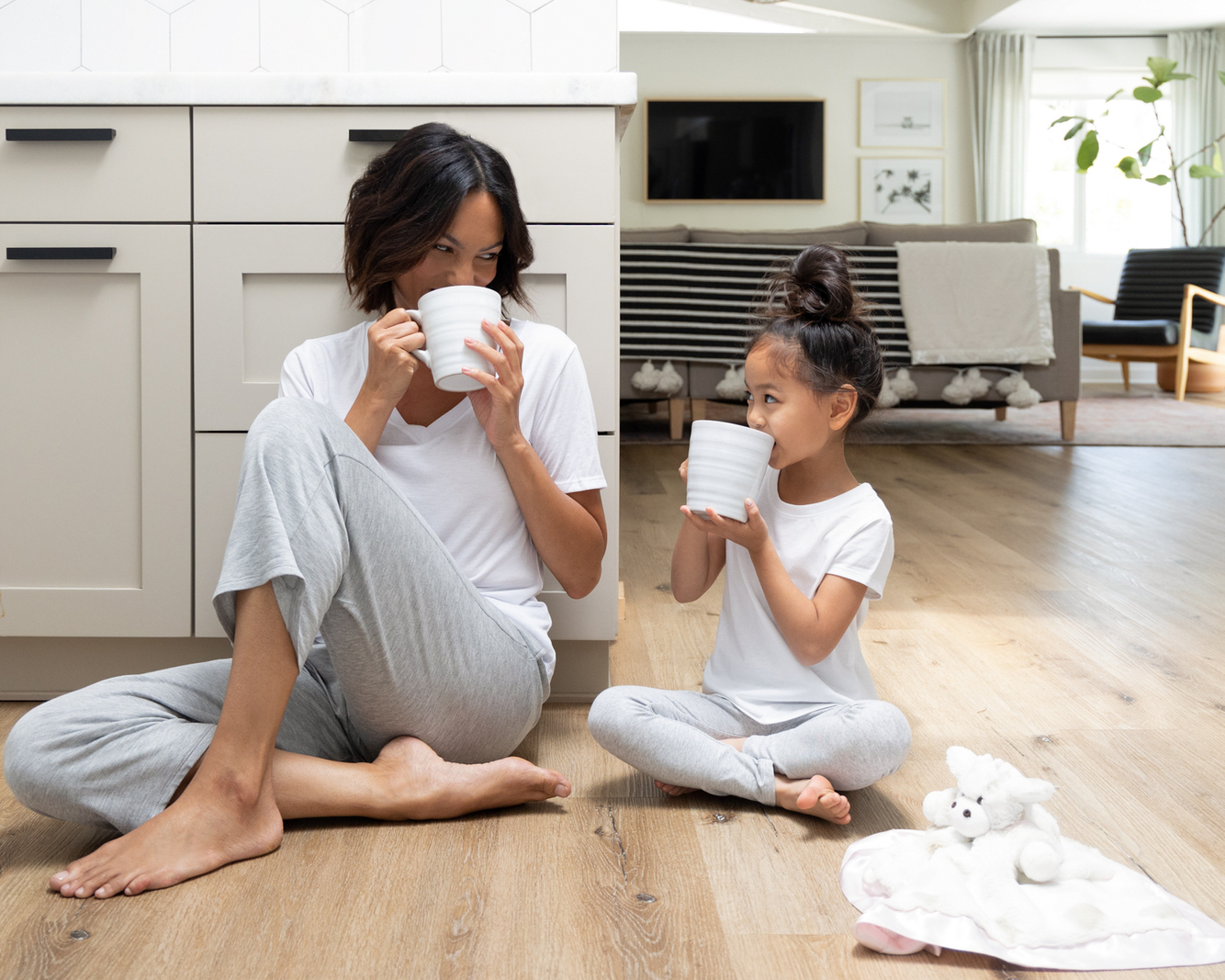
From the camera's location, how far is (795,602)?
1.12 m

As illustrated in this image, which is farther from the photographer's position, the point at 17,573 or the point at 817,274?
the point at 17,573

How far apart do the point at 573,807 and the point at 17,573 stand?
0.81 meters

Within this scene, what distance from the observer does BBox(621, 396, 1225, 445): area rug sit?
4.35 meters

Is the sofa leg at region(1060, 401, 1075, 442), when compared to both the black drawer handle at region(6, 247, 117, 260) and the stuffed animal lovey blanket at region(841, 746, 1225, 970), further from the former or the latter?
the black drawer handle at region(6, 247, 117, 260)

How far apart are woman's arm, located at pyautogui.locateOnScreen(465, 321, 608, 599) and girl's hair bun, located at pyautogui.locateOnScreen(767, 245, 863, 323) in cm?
29

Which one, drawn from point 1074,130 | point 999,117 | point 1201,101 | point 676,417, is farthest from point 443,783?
point 1201,101

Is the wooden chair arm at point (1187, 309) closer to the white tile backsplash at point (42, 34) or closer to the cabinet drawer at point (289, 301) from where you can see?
the cabinet drawer at point (289, 301)

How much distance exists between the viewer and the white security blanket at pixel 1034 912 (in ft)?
2.76

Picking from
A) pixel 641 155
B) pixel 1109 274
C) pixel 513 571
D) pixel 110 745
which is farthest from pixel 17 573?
pixel 1109 274

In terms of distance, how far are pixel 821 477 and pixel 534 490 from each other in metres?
0.31

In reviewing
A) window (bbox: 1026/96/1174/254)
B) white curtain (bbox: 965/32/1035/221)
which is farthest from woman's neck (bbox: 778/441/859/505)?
window (bbox: 1026/96/1174/254)

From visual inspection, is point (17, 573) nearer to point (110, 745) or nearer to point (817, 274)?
point (110, 745)

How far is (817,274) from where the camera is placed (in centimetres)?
117

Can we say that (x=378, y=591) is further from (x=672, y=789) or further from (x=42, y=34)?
(x=42, y=34)
